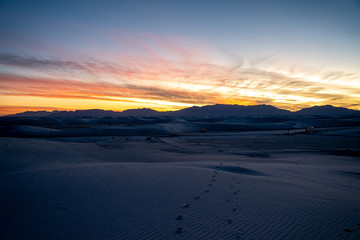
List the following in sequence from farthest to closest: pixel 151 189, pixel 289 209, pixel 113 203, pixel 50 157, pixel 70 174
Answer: pixel 50 157 → pixel 70 174 → pixel 151 189 → pixel 113 203 → pixel 289 209

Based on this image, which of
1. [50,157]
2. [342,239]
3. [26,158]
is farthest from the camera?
[50,157]

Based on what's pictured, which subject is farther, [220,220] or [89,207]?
[89,207]

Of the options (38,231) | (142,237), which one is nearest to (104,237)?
(142,237)

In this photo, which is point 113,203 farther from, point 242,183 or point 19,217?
point 242,183

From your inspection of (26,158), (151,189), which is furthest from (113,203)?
(26,158)

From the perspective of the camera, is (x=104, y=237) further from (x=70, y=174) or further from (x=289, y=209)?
(x=70, y=174)

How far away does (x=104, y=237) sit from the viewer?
280 cm

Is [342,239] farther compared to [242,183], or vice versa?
[242,183]


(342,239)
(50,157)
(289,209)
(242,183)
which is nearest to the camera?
(342,239)

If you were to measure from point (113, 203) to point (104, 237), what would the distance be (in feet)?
Result: 3.58

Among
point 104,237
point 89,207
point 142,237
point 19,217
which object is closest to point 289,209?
point 142,237

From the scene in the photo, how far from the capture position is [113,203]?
387cm

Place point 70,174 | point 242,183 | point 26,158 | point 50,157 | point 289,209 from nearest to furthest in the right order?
point 289,209 < point 242,183 < point 70,174 < point 26,158 < point 50,157

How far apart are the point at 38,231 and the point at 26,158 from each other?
Answer: 7791 mm
